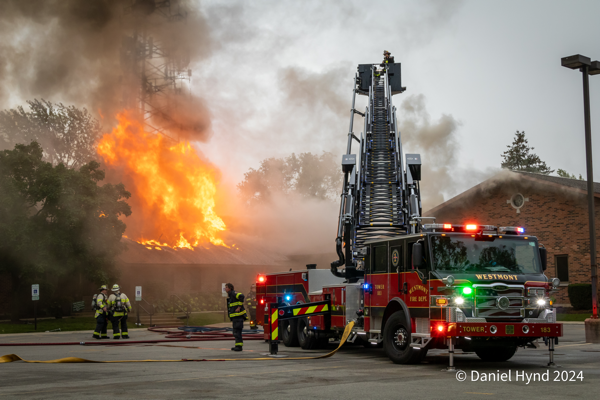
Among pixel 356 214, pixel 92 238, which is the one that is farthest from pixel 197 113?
pixel 356 214

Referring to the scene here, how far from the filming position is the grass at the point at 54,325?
80.7ft

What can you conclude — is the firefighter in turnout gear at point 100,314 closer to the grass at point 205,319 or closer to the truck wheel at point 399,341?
the grass at point 205,319

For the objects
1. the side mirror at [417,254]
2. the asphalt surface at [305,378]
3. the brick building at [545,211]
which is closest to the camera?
the asphalt surface at [305,378]

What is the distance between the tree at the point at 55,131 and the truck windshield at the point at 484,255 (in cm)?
4086

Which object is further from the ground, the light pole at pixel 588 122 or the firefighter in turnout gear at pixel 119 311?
the light pole at pixel 588 122

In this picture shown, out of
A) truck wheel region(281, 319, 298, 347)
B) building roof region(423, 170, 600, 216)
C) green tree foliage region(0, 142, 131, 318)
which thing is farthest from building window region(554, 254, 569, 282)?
green tree foliage region(0, 142, 131, 318)

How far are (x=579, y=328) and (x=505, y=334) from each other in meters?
13.1

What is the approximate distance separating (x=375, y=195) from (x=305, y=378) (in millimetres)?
9006

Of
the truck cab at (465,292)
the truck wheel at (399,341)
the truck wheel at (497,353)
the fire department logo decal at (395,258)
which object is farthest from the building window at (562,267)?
the truck wheel at (399,341)

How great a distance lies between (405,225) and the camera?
16281mm

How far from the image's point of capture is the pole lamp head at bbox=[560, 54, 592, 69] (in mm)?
15930

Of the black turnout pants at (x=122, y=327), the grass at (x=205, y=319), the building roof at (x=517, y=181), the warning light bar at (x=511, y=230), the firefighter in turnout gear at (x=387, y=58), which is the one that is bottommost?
the grass at (x=205, y=319)

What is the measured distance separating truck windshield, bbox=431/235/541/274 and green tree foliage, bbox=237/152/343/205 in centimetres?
5605

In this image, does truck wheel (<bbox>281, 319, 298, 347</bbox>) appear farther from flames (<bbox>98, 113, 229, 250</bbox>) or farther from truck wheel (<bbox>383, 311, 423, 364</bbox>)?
flames (<bbox>98, 113, 229, 250</bbox>)
